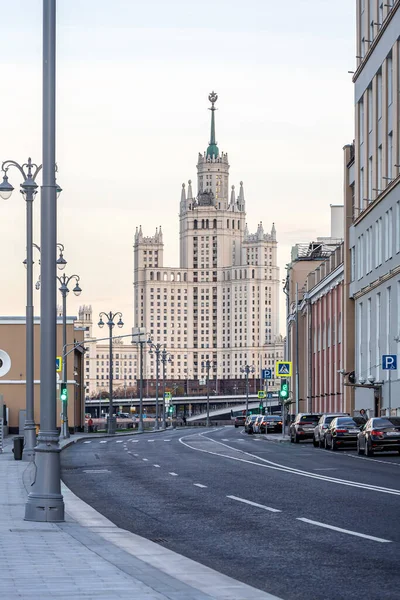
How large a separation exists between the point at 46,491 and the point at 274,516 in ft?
11.8

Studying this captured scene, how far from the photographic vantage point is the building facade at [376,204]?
61500 millimetres

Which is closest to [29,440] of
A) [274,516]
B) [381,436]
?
[381,436]

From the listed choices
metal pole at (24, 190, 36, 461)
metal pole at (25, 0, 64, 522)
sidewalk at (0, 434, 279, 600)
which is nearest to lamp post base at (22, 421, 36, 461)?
metal pole at (24, 190, 36, 461)

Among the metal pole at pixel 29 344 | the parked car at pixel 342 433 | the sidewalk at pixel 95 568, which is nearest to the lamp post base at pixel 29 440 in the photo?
the metal pole at pixel 29 344

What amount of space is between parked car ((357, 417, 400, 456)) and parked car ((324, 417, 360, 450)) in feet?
17.8

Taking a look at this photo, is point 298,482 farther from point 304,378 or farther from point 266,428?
point 304,378

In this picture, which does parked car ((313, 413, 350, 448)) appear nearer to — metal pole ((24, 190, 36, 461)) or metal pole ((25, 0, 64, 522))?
metal pole ((24, 190, 36, 461))

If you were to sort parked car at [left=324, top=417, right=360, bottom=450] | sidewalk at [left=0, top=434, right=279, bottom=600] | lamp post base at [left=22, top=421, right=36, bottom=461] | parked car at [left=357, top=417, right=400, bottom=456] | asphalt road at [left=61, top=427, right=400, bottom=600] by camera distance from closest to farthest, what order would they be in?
sidewalk at [left=0, top=434, right=279, bottom=600]
asphalt road at [left=61, top=427, right=400, bottom=600]
lamp post base at [left=22, top=421, right=36, bottom=461]
parked car at [left=357, top=417, right=400, bottom=456]
parked car at [left=324, top=417, right=360, bottom=450]

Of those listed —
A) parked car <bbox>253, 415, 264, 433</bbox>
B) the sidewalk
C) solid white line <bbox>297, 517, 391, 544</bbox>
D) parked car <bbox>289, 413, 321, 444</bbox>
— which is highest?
the sidewalk

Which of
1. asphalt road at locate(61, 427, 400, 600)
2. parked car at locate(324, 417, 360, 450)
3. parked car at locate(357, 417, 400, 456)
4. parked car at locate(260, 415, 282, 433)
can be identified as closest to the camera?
asphalt road at locate(61, 427, 400, 600)

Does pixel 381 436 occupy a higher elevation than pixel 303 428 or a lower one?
higher

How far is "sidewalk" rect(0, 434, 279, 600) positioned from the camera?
362 inches

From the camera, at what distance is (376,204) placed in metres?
65.3

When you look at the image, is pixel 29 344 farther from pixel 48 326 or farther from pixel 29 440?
pixel 48 326
